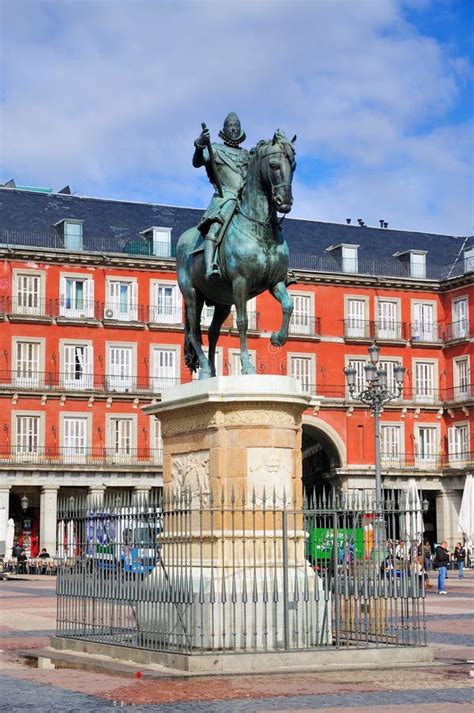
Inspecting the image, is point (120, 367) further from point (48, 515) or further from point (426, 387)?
point (426, 387)

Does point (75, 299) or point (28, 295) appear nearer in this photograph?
point (28, 295)

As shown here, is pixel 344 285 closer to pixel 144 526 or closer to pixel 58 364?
pixel 58 364

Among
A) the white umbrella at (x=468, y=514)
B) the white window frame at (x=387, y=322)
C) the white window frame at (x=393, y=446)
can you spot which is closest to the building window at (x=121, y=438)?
the white window frame at (x=393, y=446)

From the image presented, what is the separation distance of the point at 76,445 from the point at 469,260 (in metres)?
22.6

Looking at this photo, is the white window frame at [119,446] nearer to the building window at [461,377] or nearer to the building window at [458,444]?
the building window at [458,444]

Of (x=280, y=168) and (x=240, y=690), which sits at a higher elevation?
(x=280, y=168)

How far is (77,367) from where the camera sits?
196 ft

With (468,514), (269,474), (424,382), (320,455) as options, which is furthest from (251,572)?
(424,382)

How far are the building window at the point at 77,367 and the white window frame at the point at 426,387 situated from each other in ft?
54.9

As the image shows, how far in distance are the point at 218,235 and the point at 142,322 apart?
153 ft

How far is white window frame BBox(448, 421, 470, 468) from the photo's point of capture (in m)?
64.1

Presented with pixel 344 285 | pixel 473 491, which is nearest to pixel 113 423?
pixel 344 285

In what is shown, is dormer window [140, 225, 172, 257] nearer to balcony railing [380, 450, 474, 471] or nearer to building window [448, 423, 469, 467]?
balcony railing [380, 450, 474, 471]

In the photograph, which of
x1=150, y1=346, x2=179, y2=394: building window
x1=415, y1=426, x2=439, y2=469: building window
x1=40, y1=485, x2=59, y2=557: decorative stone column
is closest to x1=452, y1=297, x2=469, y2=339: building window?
x1=415, y1=426, x2=439, y2=469: building window
